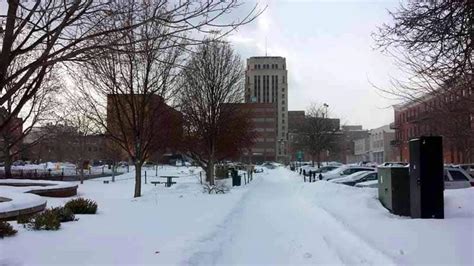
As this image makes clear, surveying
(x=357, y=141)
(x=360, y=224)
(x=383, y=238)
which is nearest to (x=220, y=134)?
(x=360, y=224)

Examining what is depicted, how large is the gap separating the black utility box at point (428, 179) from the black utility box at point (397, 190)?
118cm

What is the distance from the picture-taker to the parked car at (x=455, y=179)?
22641mm

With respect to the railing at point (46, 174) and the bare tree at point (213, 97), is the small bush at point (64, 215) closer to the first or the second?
the bare tree at point (213, 97)

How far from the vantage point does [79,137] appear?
172ft

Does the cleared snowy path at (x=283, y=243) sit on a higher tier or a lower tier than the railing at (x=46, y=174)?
lower

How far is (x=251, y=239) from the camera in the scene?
12.3m

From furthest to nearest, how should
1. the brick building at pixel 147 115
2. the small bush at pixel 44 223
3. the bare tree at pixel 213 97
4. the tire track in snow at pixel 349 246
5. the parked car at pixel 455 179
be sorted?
1. the bare tree at pixel 213 97
2. the brick building at pixel 147 115
3. the parked car at pixel 455 179
4. the small bush at pixel 44 223
5. the tire track in snow at pixel 349 246

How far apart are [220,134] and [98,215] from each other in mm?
20988

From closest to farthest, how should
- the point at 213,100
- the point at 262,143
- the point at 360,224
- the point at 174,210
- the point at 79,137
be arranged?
1. the point at 360,224
2. the point at 174,210
3. the point at 213,100
4. the point at 79,137
5. the point at 262,143

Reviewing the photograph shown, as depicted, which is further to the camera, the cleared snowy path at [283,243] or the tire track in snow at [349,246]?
the cleared snowy path at [283,243]

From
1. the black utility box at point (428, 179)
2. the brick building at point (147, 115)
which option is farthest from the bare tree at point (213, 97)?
the black utility box at point (428, 179)

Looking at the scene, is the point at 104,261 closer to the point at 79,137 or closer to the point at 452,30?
the point at 452,30

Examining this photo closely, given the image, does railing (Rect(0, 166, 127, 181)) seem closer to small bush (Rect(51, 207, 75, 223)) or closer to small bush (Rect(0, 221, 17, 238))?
small bush (Rect(51, 207, 75, 223))

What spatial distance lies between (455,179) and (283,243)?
1385cm
